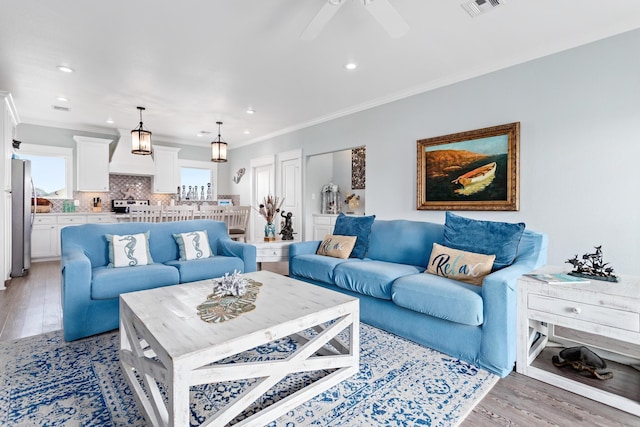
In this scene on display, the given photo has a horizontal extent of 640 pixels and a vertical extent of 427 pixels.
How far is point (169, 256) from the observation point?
3408 millimetres

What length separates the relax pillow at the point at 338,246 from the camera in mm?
3316

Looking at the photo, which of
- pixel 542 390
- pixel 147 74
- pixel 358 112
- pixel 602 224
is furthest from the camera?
pixel 358 112

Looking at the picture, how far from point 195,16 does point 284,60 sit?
102 cm

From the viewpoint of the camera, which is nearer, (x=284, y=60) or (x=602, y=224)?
(x=602, y=224)

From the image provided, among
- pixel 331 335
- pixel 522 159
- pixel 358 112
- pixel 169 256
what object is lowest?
pixel 331 335

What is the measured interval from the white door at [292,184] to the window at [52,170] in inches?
157

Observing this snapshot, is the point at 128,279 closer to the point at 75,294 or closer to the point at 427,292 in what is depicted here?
the point at 75,294

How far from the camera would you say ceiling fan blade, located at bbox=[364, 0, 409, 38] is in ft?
6.61

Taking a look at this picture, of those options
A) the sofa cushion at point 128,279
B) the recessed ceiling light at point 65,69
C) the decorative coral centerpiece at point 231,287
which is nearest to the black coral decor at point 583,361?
the decorative coral centerpiece at point 231,287

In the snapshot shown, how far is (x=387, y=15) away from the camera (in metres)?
2.11

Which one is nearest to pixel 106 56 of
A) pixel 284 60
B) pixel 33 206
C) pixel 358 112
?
pixel 284 60

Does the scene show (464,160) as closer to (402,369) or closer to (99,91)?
(402,369)

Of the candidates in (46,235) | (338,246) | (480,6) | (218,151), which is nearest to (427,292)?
(338,246)

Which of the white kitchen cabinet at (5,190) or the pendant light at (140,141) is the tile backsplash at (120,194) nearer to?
the white kitchen cabinet at (5,190)
